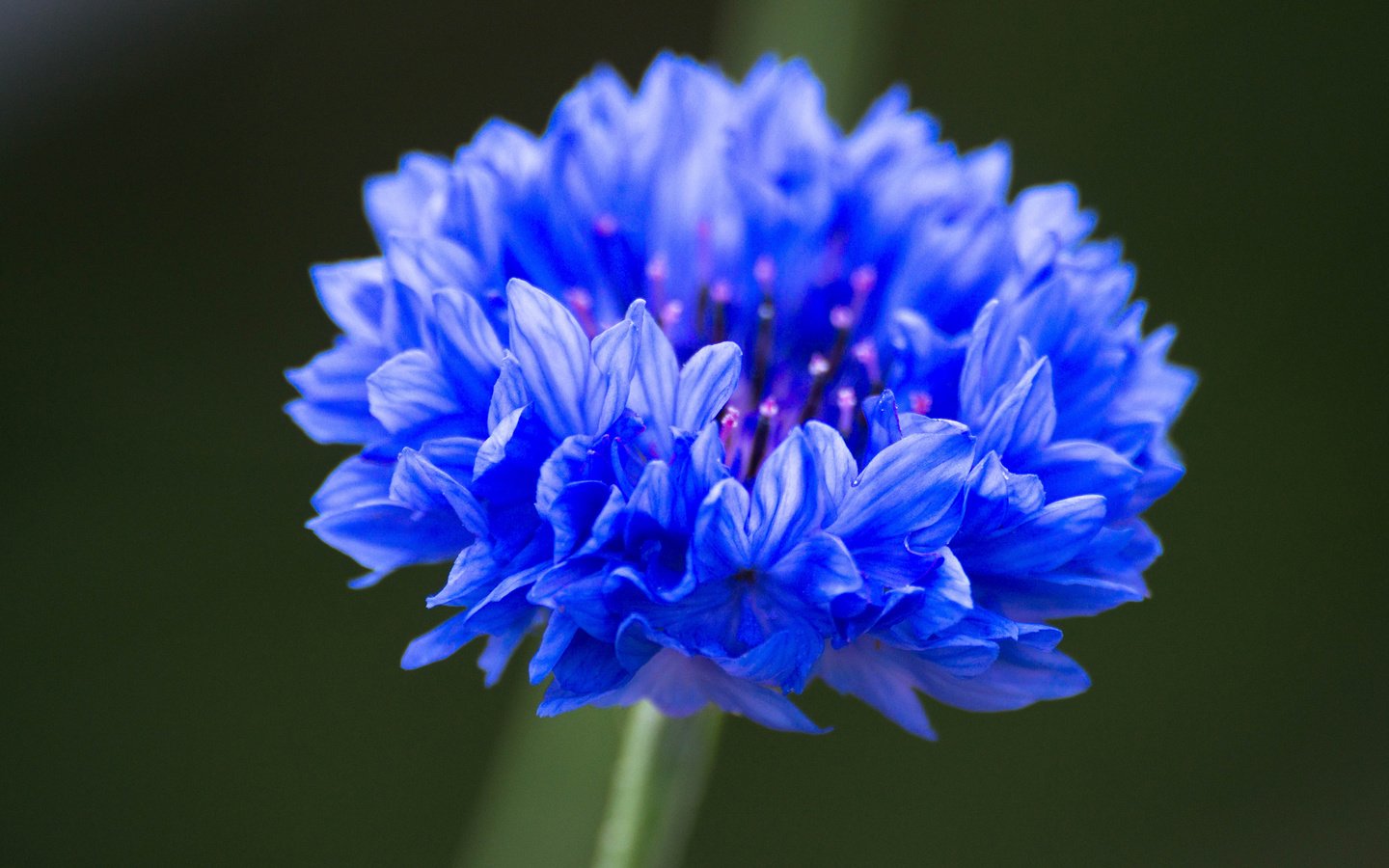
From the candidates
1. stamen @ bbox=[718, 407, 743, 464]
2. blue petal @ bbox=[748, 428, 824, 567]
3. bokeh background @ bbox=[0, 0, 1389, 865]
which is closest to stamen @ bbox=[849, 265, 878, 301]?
stamen @ bbox=[718, 407, 743, 464]

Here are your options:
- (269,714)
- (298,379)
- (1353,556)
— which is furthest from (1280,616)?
(298,379)

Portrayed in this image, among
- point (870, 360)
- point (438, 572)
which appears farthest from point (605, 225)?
point (438, 572)

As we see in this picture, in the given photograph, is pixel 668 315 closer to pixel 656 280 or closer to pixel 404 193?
pixel 656 280

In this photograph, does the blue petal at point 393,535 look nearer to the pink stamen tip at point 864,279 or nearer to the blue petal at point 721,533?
the blue petal at point 721,533

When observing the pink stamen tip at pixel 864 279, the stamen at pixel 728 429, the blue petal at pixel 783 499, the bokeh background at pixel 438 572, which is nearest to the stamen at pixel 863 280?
the pink stamen tip at pixel 864 279

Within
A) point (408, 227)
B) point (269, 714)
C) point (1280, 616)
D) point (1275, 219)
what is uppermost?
point (1275, 219)

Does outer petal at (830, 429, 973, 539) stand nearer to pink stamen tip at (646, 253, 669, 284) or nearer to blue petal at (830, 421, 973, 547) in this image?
blue petal at (830, 421, 973, 547)

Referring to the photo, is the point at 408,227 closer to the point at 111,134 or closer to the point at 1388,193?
the point at 111,134
